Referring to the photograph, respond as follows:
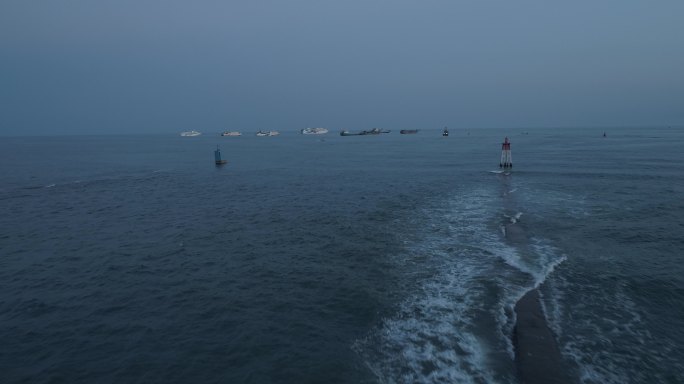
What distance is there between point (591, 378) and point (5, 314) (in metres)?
21.0

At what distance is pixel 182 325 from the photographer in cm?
1477

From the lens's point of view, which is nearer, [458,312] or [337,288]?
[458,312]

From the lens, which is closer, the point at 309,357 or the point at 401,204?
the point at 309,357

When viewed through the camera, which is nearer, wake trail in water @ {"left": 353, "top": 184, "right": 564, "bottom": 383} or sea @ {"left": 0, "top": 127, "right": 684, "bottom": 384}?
wake trail in water @ {"left": 353, "top": 184, "right": 564, "bottom": 383}

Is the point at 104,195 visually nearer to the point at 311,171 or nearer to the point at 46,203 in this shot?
the point at 46,203

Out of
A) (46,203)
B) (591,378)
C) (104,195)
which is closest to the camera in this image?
(591,378)

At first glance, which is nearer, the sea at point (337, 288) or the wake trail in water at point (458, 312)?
the wake trail in water at point (458, 312)

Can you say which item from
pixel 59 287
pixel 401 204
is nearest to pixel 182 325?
pixel 59 287

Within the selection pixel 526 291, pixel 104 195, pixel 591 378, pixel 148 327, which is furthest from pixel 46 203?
pixel 591 378

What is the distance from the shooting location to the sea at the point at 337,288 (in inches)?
484

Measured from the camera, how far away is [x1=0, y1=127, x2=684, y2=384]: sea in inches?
484

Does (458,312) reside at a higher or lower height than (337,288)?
lower

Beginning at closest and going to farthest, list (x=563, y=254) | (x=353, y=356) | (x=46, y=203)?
(x=353, y=356)
(x=563, y=254)
(x=46, y=203)

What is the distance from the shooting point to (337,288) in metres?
17.5
